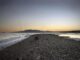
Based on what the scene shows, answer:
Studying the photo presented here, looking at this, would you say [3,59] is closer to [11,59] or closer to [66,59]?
[11,59]

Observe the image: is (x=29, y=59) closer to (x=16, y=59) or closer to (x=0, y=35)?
(x=16, y=59)

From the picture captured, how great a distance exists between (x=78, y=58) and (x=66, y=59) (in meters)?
0.72

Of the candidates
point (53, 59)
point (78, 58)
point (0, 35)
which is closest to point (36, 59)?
point (53, 59)

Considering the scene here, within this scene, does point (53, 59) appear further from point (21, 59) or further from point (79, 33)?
point (79, 33)

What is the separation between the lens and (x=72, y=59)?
27.6ft

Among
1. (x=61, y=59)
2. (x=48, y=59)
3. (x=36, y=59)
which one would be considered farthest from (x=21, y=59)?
(x=61, y=59)

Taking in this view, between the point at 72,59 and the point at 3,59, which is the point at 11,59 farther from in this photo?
the point at 72,59

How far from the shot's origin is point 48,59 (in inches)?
337

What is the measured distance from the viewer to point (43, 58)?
8820mm

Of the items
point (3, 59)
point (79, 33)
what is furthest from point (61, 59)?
point (79, 33)

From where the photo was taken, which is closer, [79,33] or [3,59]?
[3,59]

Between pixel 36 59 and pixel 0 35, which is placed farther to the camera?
pixel 0 35

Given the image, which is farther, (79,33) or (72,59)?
(79,33)

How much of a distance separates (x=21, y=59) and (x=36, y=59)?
32.3 inches
